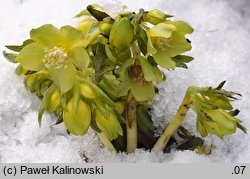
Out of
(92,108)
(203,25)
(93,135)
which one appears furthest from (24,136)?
(203,25)

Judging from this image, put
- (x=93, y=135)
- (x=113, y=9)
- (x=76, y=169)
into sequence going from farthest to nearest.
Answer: (x=113, y=9) → (x=93, y=135) → (x=76, y=169)

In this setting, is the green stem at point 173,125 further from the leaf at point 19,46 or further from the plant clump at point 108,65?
the leaf at point 19,46

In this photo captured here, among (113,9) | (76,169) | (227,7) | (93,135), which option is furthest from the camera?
(227,7)

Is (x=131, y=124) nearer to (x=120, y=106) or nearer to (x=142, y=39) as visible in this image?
(x=120, y=106)

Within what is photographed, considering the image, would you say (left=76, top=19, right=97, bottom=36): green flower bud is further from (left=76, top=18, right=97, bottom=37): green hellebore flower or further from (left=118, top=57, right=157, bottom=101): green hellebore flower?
(left=118, top=57, right=157, bottom=101): green hellebore flower

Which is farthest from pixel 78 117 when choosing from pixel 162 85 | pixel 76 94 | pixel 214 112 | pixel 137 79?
pixel 162 85

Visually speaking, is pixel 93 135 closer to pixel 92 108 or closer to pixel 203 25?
pixel 92 108

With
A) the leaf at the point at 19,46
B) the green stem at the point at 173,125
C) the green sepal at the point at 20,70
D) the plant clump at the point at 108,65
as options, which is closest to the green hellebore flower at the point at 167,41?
the plant clump at the point at 108,65
